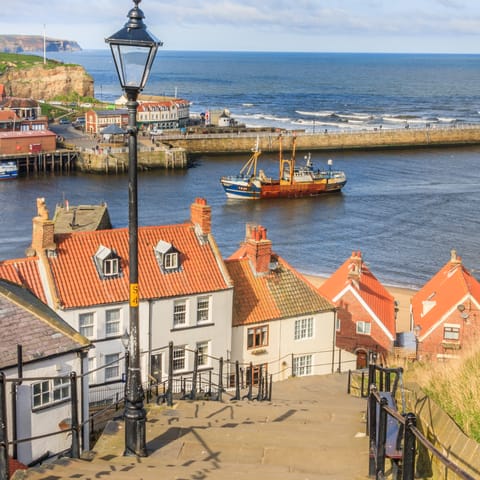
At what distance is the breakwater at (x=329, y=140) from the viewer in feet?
382

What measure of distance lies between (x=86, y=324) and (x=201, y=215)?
5831mm

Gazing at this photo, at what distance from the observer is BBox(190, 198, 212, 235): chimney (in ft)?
99.6

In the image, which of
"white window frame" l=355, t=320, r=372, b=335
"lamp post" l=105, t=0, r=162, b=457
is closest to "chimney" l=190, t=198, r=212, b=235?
"white window frame" l=355, t=320, r=372, b=335

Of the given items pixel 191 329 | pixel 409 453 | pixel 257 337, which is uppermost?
pixel 409 453

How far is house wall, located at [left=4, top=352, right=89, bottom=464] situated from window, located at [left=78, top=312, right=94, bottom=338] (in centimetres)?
891

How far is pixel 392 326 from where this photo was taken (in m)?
35.9

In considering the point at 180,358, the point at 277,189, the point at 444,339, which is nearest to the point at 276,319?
the point at 180,358

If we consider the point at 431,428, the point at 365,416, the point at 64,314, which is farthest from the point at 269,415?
the point at 64,314

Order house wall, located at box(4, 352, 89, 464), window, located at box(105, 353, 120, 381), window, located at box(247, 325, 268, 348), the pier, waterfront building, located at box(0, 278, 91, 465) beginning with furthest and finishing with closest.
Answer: the pier, window, located at box(247, 325, 268, 348), window, located at box(105, 353, 120, 381), house wall, located at box(4, 352, 89, 464), waterfront building, located at box(0, 278, 91, 465)

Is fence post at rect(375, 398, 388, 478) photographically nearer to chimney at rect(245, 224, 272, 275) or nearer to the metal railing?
the metal railing

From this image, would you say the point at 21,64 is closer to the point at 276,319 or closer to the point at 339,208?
the point at 339,208

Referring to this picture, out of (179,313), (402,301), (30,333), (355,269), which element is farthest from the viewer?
(402,301)

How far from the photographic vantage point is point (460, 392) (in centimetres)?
1163

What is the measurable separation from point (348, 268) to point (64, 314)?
47.8 ft
